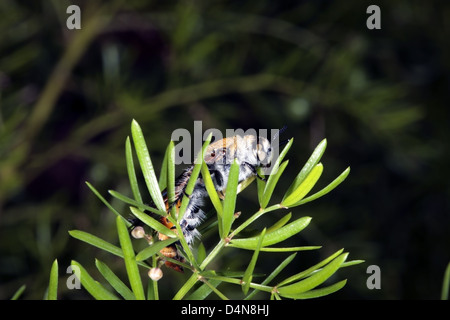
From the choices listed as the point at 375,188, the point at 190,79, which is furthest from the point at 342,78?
the point at 375,188

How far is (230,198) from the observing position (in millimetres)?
353

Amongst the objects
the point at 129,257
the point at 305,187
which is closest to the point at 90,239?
the point at 129,257

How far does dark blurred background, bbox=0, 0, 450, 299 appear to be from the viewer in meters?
0.91

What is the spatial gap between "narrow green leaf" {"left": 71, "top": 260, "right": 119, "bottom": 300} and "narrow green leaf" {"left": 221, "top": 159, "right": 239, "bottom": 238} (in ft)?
0.28

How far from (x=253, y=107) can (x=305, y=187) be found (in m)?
0.71

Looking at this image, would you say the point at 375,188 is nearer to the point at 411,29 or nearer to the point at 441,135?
the point at 441,135

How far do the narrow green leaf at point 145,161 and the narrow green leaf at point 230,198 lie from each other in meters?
0.05

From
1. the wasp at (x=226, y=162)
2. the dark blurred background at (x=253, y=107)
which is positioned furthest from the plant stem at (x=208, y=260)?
the dark blurred background at (x=253, y=107)

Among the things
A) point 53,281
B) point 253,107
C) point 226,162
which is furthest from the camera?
point 253,107

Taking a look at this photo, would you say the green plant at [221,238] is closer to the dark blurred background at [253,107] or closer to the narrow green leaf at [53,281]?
the narrow green leaf at [53,281]

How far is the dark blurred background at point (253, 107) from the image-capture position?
2.98 feet

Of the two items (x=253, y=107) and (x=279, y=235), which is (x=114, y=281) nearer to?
(x=279, y=235)

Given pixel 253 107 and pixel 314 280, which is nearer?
pixel 314 280

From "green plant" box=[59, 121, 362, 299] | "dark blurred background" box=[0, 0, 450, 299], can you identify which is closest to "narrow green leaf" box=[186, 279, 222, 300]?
"green plant" box=[59, 121, 362, 299]
